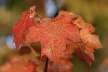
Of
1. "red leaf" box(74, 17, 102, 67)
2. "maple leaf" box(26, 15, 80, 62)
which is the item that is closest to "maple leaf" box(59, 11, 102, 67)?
"red leaf" box(74, 17, 102, 67)

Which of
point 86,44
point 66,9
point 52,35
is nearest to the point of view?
point 52,35

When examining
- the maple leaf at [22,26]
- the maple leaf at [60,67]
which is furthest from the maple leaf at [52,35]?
the maple leaf at [60,67]

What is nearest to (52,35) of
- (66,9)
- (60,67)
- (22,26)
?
(22,26)

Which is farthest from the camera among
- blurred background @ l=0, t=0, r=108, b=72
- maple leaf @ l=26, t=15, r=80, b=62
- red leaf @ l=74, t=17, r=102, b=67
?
blurred background @ l=0, t=0, r=108, b=72

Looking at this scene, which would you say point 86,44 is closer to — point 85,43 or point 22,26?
point 85,43

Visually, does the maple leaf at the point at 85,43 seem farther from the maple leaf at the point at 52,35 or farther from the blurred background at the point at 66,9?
the blurred background at the point at 66,9

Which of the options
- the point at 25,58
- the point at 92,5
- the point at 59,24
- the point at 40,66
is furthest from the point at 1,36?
the point at 59,24

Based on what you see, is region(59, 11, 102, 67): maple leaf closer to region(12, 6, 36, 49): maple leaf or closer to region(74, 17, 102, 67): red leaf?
region(74, 17, 102, 67): red leaf
